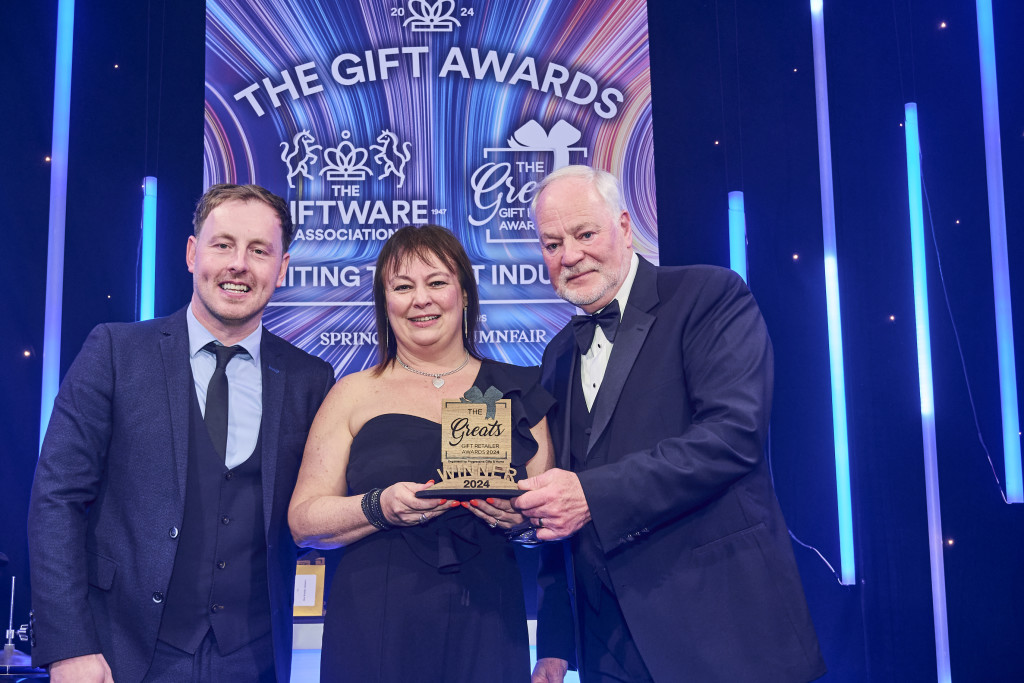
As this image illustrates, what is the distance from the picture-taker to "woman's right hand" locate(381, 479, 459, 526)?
1990 millimetres

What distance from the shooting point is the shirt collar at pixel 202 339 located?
2.38m

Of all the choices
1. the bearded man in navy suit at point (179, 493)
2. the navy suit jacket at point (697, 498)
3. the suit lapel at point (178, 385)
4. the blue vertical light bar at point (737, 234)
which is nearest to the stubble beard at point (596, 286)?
the navy suit jacket at point (697, 498)

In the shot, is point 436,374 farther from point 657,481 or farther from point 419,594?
point 657,481

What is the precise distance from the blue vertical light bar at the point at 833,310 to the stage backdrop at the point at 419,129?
803 millimetres

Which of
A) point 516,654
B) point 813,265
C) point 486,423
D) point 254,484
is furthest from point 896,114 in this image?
point 254,484

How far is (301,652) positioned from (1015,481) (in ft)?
10.5

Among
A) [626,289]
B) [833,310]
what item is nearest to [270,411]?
[626,289]

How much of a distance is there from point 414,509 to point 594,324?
30.8 inches

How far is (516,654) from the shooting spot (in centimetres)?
219

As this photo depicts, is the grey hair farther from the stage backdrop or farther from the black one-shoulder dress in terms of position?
the stage backdrop

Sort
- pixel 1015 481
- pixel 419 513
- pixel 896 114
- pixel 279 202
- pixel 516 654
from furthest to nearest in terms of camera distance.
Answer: pixel 896 114, pixel 1015 481, pixel 279 202, pixel 516 654, pixel 419 513

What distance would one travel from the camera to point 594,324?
238 cm

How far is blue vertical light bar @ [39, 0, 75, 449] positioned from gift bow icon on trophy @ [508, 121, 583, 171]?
2033 mm

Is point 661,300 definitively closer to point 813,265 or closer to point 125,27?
point 813,265
